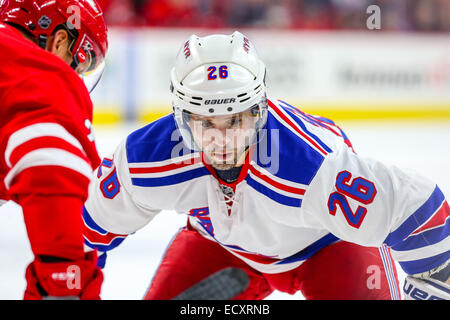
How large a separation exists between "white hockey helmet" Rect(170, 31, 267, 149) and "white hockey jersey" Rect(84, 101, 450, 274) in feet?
0.34

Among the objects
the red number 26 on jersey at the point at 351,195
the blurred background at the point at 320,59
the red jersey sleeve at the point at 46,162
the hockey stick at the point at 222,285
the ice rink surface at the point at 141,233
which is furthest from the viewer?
the blurred background at the point at 320,59

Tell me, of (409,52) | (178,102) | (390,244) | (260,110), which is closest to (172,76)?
(178,102)

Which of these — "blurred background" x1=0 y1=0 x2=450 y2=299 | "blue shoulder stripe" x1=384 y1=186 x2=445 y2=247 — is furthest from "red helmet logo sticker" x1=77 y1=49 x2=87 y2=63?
"blurred background" x1=0 y1=0 x2=450 y2=299

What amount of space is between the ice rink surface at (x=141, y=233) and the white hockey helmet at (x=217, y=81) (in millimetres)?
1122

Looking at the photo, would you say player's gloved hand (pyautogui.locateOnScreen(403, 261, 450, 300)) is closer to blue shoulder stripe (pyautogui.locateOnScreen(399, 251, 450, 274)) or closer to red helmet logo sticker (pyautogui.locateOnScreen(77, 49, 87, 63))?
blue shoulder stripe (pyautogui.locateOnScreen(399, 251, 450, 274))

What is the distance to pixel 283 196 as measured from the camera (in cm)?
201

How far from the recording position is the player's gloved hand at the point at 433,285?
6.55 ft

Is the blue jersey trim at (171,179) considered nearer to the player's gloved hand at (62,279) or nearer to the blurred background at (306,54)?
the player's gloved hand at (62,279)

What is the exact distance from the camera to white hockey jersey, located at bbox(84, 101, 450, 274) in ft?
6.38

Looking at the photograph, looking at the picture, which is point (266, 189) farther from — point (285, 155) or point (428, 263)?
point (428, 263)

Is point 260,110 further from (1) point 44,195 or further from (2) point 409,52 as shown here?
(2) point 409,52
